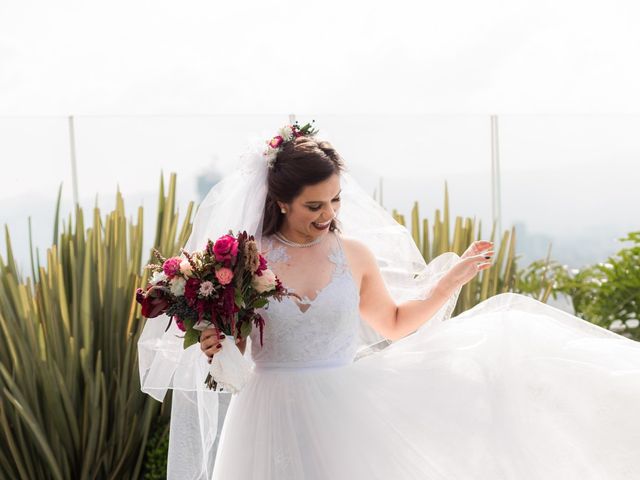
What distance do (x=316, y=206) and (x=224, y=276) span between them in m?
0.47

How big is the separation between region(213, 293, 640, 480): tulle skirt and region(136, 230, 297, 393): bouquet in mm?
230

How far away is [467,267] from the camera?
113 inches

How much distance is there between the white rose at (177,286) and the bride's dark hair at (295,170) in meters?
0.49

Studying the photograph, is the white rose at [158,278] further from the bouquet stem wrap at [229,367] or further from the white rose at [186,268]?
the bouquet stem wrap at [229,367]

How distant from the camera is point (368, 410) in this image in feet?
8.34

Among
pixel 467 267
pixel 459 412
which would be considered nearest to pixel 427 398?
pixel 459 412

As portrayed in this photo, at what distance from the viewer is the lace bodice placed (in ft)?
8.61

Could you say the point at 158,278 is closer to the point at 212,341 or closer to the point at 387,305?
the point at 212,341

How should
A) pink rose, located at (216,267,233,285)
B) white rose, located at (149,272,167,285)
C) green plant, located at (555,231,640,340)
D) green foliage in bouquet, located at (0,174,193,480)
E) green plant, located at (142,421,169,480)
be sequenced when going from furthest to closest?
green plant, located at (555,231,640,340), green plant, located at (142,421,169,480), green foliage in bouquet, located at (0,174,193,480), white rose, located at (149,272,167,285), pink rose, located at (216,267,233,285)

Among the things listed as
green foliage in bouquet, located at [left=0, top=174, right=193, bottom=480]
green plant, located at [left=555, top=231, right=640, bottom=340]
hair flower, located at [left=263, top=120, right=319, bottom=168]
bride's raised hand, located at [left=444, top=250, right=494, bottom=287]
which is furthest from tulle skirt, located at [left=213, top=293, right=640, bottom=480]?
green plant, located at [left=555, top=231, right=640, bottom=340]

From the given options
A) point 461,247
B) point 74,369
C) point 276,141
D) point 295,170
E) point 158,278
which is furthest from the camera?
point 461,247

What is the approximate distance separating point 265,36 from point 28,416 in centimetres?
771

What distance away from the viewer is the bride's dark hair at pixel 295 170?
272cm

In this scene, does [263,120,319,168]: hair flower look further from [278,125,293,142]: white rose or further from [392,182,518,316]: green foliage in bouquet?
[392,182,518,316]: green foliage in bouquet
